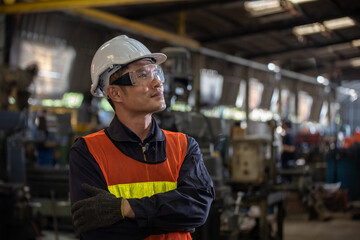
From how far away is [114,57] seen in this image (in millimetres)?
1647

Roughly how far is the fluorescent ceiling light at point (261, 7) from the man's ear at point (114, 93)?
784 centimetres

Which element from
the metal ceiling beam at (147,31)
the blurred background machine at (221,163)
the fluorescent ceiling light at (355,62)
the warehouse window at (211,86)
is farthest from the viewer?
the warehouse window at (211,86)

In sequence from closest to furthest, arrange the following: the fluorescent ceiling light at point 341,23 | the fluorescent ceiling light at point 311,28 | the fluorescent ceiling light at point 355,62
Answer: the fluorescent ceiling light at point 341,23 → the fluorescent ceiling light at point 355,62 → the fluorescent ceiling light at point 311,28

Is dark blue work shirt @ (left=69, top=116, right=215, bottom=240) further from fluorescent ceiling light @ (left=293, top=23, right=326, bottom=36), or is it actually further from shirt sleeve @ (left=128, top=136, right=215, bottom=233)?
fluorescent ceiling light @ (left=293, top=23, right=326, bottom=36)

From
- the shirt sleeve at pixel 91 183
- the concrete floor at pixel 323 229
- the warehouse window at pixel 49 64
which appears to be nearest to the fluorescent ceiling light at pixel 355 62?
the concrete floor at pixel 323 229

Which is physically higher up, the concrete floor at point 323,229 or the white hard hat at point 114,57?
the white hard hat at point 114,57

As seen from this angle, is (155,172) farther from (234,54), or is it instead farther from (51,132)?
(234,54)

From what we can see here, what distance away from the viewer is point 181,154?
5.52 ft

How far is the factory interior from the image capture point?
482cm

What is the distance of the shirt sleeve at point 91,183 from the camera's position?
146 centimetres

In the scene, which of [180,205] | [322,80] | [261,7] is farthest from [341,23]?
[261,7]

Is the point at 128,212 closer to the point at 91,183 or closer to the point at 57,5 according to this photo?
the point at 91,183

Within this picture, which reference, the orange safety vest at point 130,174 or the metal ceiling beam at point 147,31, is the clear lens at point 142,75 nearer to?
the orange safety vest at point 130,174

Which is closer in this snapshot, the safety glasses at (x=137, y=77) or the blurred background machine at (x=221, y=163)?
the safety glasses at (x=137, y=77)
